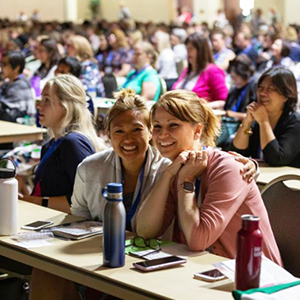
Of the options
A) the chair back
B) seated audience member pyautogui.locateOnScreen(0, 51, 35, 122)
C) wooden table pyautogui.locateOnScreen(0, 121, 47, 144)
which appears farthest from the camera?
seated audience member pyautogui.locateOnScreen(0, 51, 35, 122)

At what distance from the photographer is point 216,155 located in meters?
2.56

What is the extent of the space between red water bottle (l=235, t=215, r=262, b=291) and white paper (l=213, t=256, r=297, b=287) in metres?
0.06

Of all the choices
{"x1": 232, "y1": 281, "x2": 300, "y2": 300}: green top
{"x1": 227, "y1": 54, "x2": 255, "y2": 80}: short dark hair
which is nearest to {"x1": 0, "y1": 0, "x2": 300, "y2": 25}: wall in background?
{"x1": 227, "y1": 54, "x2": 255, "y2": 80}: short dark hair

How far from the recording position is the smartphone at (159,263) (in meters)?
2.21

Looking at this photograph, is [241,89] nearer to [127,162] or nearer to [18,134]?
[18,134]

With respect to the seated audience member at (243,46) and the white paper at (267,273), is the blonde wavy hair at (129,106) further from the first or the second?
the seated audience member at (243,46)

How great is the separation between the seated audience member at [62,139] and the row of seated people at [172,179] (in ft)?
1.70

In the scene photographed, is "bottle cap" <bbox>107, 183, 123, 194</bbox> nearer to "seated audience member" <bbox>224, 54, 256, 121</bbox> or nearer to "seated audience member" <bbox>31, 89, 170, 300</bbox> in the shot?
"seated audience member" <bbox>31, 89, 170, 300</bbox>

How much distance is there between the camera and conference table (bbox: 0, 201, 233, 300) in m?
2.03

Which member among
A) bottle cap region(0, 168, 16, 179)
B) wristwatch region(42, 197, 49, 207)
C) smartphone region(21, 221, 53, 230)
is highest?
bottle cap region(0, 168, 16, 179)

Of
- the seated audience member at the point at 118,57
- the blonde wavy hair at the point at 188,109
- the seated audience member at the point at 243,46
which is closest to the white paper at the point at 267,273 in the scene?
the blonde wavy hair at the point at 188,109

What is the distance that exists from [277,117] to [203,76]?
2.51m

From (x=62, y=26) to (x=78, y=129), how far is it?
49.7 ft

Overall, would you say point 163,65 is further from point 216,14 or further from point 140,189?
point 216,14
